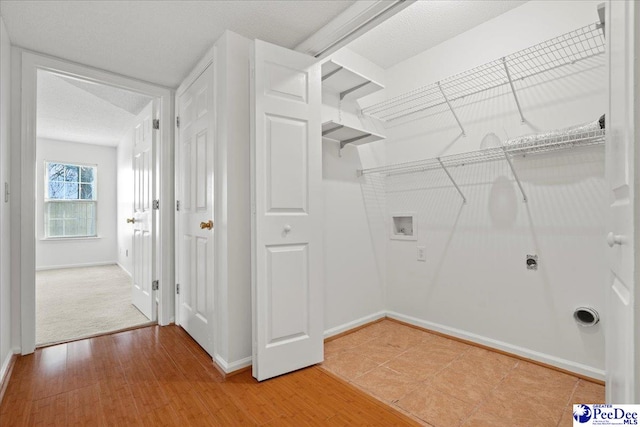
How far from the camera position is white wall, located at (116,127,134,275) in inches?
195

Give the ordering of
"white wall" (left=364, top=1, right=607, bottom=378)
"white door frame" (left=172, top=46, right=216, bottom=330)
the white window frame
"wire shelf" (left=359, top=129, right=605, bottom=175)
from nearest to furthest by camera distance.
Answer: "wire shelf" (left=359, top=129, right=605, bottom=175) < "white wall" (left=364, top=1, right=607, bottom=378) < "white door frame" (left=172, top=46, right=216, bottom=330) < the white window frame

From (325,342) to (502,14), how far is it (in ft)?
9.00

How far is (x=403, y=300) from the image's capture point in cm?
280

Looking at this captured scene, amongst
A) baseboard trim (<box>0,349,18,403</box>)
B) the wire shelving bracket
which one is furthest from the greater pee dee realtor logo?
baseboard trim (<box>0,349,18,403</box>)

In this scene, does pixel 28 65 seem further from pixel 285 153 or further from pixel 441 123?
pixel 441 123

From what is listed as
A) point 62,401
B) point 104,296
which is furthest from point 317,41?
point 104,296

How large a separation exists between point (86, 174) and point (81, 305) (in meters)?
3.74

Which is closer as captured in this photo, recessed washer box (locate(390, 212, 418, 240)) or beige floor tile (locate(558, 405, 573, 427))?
beige floor tile (locate(558, 405, 573, 427))

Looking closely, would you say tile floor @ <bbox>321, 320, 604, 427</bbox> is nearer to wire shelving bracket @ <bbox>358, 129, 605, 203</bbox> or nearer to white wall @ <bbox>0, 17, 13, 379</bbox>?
wire shelving bracket @ <bbox>358, 129, 605, 203</bbox>

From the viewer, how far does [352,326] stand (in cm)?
261

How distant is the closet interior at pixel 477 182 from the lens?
184cm

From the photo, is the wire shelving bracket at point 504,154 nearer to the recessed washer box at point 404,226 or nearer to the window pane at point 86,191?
the recessed washer box at point 404,226

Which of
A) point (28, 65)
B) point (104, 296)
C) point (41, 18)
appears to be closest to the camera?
point (41, 18)

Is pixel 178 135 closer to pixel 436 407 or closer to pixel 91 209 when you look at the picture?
pixel 436 407
